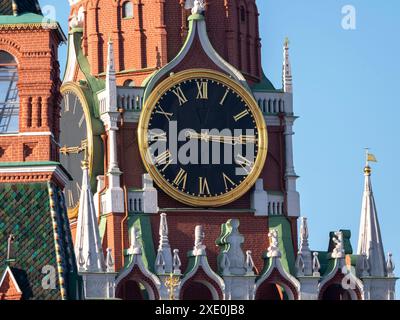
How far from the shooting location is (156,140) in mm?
86062

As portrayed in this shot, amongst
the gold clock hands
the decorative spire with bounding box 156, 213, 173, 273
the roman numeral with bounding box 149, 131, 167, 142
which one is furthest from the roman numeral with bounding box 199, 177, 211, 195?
the decorative spire with bounding box 156, 213, 173, 273

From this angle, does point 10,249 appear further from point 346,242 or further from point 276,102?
point 276,102

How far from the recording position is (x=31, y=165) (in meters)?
58.5

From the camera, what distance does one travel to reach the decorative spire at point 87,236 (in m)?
81.7

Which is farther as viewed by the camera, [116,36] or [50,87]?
[116,36]

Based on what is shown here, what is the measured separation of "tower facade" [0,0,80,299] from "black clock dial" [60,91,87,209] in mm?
27132

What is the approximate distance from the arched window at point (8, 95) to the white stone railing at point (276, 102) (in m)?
29.6

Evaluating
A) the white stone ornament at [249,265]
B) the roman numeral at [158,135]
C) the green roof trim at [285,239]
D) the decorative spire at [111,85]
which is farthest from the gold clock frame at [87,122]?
the green roof trim at [285,239]

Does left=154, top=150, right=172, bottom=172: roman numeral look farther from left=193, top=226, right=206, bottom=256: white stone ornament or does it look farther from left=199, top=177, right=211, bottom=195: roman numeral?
left=193, top=226, right=206, bottom=256: white stone ornament

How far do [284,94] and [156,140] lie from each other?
5203mm

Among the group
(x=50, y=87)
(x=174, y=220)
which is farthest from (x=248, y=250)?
(x=50, y=87)
